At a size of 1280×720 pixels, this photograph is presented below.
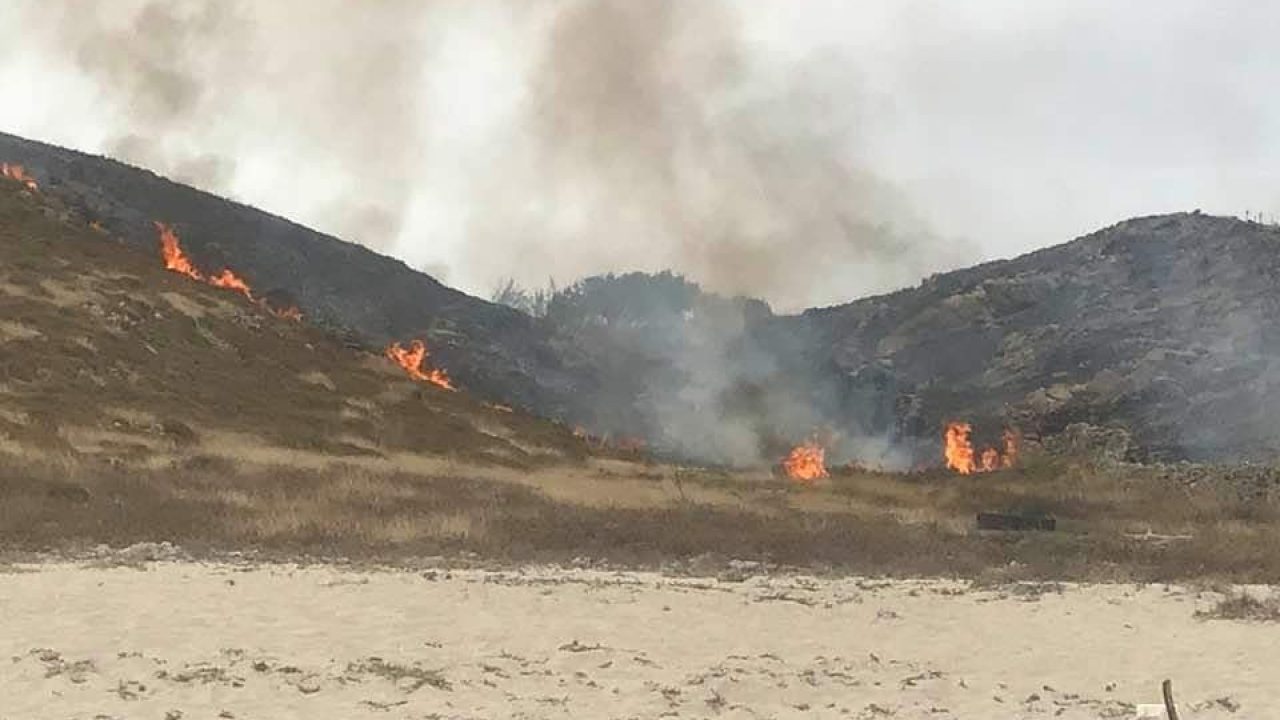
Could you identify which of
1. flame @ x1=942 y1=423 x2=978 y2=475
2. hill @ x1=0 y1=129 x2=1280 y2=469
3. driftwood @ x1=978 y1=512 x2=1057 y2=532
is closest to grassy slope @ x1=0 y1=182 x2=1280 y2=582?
driftwood @ x1=978 y1=512 x2=1057 y2=532

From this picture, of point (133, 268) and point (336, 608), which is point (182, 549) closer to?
point (336, 608)

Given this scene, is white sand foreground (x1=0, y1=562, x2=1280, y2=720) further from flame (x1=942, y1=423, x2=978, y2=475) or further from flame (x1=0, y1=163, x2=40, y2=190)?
flame (x1=0, y1=163, x2=40, y2=190)

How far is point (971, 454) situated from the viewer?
2849 inches

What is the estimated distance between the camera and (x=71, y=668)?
1391 centimetres

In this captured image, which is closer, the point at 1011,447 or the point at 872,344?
the point at 1011,447

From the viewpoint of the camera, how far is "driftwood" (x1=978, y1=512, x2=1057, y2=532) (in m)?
33.2

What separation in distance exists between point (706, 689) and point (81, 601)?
33.2ft

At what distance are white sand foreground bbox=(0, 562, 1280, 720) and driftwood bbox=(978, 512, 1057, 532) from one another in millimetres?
8719

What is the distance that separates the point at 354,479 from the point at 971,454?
148ft

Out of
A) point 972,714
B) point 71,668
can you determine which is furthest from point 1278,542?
point 71,668

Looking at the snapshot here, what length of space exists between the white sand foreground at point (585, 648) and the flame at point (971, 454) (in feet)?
148

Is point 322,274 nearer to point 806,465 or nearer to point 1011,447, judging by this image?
point 806,465

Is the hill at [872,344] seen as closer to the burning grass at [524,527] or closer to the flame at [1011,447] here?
the flame at [1011,447]

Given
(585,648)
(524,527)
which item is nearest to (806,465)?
(524,527)
